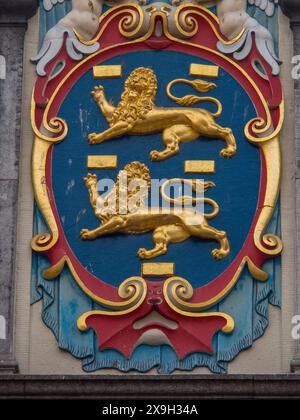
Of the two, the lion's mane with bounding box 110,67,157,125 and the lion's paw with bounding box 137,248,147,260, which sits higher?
the lion's mane with bounding box 110,67,157,125

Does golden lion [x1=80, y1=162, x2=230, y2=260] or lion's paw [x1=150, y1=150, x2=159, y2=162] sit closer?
golden lion [x1=80, y1=162, x2=230, y2=260]

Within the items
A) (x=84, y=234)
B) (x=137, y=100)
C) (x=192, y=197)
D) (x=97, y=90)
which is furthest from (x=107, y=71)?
(x=84, y=234)

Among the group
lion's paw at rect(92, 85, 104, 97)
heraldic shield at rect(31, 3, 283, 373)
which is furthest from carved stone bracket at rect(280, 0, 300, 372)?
lion's paw at rect(92, 85, 104, 97)

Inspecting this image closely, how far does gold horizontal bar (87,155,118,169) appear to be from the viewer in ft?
71.0

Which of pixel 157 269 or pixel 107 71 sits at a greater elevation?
pixel 107 71

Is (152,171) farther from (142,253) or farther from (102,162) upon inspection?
(142,253)

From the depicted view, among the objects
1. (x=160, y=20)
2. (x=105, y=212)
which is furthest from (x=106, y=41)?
(x=105, y=212)

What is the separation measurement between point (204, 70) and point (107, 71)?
1.05m

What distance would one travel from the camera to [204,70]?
22.0 m

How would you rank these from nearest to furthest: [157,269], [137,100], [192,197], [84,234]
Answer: [157,269]
[84,234]
[192,197]
[137,100]

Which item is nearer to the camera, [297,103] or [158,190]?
[158,190]

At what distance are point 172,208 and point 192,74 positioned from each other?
5.17 ft

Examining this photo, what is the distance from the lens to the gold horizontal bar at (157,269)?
2109 centimetres

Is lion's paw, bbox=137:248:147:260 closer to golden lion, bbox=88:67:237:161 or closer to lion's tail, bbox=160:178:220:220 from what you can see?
lion's tail, bbox=160:178:220:220
